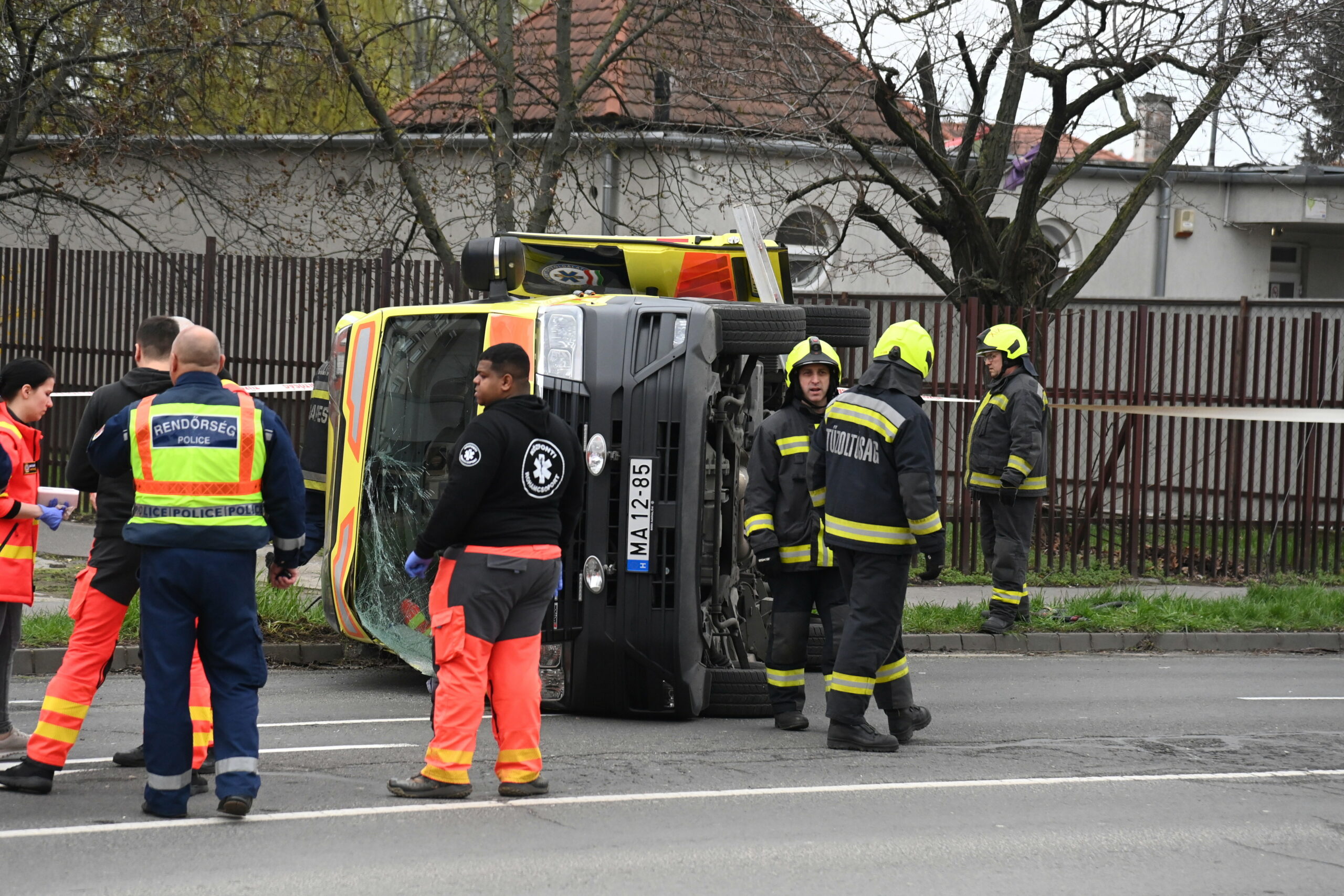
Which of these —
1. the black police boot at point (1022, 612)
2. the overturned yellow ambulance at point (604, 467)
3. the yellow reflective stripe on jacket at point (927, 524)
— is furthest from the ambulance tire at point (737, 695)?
the black police boot at point (1022, 612)

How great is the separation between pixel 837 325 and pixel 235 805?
16.5 ft

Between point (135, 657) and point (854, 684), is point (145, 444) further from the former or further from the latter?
point (135, 657)

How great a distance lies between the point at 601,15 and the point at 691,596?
12.6m

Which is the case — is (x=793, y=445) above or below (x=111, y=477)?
above

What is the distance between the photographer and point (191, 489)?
525 centimetres

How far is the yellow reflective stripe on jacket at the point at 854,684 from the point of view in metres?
6.85

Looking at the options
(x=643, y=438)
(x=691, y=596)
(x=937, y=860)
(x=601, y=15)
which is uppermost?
(x=601, y=15)

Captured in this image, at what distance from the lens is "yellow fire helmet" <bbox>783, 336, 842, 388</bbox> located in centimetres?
758

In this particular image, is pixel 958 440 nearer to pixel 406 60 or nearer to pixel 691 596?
pixel 691 596

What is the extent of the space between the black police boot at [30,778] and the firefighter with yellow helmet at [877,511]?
3324 mm

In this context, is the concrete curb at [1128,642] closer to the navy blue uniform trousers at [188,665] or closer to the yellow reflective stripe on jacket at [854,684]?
the yellow reflective stripe on jacket at [854,684]

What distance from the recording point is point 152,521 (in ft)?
17.2

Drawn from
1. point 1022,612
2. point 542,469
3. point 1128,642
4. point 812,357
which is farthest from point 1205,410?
point 542,469

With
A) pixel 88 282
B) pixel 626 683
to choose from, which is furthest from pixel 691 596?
pixel 88 282
